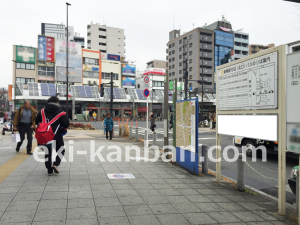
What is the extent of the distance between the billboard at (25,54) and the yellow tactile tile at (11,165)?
2022 inches

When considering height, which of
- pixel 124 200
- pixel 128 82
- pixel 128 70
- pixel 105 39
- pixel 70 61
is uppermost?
pixel 105 39

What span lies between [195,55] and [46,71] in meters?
47.9

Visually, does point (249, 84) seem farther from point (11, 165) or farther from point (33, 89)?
point (33, 89)

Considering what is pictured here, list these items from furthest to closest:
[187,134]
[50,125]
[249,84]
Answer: [187,134]
[50,125]
[249,84]

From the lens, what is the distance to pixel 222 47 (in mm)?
90875

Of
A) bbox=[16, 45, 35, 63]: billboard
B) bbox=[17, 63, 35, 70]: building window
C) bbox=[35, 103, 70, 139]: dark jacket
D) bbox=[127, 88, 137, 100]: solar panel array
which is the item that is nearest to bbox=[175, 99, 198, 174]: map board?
bbox=[35, 103, 70, 139]: dark jacket

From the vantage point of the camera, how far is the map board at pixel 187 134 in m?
6.59

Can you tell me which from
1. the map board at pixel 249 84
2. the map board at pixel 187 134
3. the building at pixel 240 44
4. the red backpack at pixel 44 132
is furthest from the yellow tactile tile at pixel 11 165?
the building at pixel 240 44

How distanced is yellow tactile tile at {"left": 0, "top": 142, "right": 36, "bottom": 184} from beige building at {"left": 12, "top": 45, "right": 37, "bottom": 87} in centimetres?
5030

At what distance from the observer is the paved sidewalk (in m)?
3.70

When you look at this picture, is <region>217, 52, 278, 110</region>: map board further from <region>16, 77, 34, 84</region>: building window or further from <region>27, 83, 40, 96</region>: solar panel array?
<region>16, 77, 34, 84</region>: building window

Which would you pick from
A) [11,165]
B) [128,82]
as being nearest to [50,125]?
[11,165]

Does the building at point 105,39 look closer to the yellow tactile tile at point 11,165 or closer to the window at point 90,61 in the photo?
the window at point 90,61

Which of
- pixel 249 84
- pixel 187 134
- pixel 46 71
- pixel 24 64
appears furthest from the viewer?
pixel 46 71
